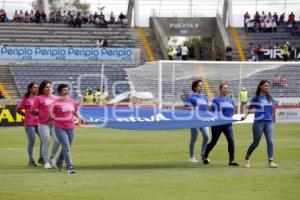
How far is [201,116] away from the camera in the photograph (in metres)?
20.2

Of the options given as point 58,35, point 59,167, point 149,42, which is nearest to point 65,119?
point 59,167

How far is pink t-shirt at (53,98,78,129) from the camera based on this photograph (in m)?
17.6

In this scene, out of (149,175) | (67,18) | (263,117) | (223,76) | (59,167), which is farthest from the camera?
(67,18)

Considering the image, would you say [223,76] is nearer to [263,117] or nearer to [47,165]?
[263,117]

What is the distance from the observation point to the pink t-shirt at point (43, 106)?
1895cm

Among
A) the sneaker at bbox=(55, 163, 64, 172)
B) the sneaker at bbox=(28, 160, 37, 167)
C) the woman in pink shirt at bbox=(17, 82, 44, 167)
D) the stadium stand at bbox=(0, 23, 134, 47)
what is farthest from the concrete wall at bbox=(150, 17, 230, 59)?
the sneaker at bbox=(55, 163, 64, 172)

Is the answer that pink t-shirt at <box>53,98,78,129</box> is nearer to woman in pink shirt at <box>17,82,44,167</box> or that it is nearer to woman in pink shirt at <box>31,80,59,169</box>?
woman in pink shirt at <box>31,80,59,169</box>

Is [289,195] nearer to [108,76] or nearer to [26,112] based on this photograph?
[26,112]

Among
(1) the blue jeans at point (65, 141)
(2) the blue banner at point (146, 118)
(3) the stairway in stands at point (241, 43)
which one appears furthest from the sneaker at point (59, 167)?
(3) the stairway in stands at point (241, 43)

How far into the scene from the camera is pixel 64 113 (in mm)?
17672

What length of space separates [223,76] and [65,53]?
53.7 ft

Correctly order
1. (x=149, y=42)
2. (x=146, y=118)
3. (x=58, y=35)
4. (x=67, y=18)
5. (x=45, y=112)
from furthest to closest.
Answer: (x=149, y=42), (x=67, y=18), (x=58, y=35), (x=146, y=118), (x=45, y=112)

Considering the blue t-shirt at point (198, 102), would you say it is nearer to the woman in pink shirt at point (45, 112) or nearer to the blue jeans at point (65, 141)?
the woman in pink shirt at point (45, 112)

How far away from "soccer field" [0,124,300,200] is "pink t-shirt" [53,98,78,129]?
3.23 ft
